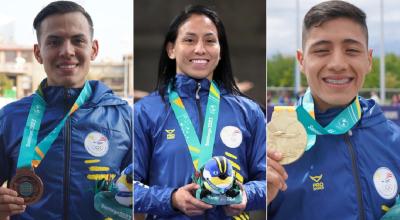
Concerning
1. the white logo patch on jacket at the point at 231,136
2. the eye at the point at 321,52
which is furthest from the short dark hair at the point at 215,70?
the eye at the point at 321,52

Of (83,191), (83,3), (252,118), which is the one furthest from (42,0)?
(252,118)

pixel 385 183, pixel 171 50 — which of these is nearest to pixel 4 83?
pixel 171 50

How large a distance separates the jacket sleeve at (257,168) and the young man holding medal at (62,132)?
2.48ft

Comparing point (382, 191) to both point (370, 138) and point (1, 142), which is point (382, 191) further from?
point (1, 142)

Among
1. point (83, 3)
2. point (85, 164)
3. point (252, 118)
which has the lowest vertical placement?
point (85, 164)

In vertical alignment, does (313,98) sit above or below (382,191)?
above

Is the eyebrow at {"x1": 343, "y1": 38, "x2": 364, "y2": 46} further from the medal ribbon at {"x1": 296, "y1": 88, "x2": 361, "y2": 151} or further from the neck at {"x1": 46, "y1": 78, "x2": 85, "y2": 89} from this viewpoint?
the neck at {"x1": 46, "y1": 78, "x2": 85, "y2": 89}

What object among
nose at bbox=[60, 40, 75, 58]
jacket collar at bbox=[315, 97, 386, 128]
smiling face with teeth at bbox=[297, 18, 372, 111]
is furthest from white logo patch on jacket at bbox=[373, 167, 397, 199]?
nose at bbox=[60, 40, 75, 58]

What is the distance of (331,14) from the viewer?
12.0 feet

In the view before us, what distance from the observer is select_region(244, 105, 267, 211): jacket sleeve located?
365 centimetres

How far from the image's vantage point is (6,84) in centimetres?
362

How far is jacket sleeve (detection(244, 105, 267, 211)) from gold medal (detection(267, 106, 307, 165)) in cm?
5

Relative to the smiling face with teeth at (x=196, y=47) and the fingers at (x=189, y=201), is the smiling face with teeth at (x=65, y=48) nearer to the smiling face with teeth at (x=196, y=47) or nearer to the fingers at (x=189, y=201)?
the smiling face with teeth at (x=196, y=47)

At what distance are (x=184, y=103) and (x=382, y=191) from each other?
1.31m
